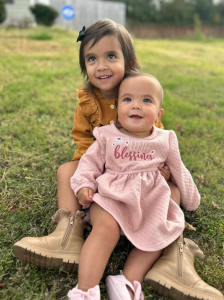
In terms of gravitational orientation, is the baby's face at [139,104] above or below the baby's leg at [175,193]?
above

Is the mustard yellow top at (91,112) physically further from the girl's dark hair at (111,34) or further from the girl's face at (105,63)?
the girl's dark hair at (111,34)

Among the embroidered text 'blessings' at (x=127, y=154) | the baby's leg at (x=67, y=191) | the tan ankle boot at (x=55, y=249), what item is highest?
the embroidered text 'blessings' at (x=127, y=154)

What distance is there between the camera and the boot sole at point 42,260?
1.51 metres

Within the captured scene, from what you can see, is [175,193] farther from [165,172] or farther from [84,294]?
[84,294]

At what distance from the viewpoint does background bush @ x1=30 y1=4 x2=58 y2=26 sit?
12.2 m

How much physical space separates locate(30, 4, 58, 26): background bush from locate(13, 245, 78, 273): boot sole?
12.6 m

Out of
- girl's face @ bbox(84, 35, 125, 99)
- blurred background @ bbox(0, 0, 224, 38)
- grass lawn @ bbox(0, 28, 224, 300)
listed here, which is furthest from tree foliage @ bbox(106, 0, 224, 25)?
girl's face @ bbox(84, 35, 125, 99)

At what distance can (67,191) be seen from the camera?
1.93 m

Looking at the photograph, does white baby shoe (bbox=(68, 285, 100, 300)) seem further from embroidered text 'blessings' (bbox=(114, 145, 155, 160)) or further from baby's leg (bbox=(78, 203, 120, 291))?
embroidered text 'blessings' (bbox=(114, 145, 155, 160))

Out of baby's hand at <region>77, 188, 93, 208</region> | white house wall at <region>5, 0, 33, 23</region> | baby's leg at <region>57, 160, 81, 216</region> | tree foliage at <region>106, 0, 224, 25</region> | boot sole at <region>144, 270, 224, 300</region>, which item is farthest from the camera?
tree foliage at <region>106, 0, 224, 25</region>

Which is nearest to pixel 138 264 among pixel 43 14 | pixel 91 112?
pixel 91 112

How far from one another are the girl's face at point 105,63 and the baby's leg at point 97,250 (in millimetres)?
919

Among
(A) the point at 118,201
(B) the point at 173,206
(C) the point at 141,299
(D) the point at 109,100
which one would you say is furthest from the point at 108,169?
(C) the point at 141,299

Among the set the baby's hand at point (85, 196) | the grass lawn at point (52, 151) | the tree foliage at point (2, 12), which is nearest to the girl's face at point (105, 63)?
the baby's hand at point (85, 196)
